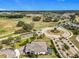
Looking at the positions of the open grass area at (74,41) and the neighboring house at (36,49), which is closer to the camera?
the neighboring house at (36,49)

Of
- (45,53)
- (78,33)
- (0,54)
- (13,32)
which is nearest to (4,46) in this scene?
(0,54)

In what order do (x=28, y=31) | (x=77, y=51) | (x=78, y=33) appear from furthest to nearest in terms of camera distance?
1. (x=28, y=31)
2. (x=78, y=33)
3. (x=77, y=51)

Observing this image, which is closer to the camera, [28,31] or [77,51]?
[77,51]

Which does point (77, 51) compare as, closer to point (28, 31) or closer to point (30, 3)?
point (30, 3)

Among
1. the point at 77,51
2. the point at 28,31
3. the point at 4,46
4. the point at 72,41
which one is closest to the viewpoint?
the point at 77,51

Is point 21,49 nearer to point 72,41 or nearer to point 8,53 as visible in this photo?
point 8,53

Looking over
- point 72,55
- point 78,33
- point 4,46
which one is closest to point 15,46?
point 4,46

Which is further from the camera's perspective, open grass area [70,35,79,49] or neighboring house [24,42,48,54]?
open grass area [70,35,79,49]

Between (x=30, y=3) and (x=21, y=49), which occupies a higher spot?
(x=30, y=3)

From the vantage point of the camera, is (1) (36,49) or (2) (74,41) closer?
(1) (36,49)
